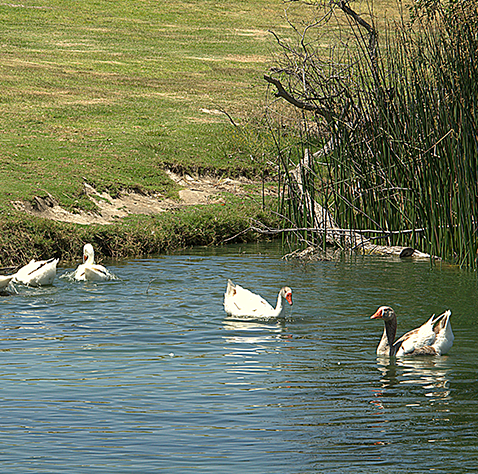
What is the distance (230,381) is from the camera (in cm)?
927

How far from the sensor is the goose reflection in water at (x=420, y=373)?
9.12 meters

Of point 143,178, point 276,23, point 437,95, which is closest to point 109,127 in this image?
point 143,178

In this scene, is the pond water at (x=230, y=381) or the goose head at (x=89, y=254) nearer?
the pond water at (x=230, y=381)

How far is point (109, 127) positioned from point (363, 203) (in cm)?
1548

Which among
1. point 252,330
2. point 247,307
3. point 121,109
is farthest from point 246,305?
point 121,109

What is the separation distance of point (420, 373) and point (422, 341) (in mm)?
735

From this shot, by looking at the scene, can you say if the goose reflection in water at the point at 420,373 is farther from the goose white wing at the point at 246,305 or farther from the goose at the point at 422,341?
the goose white wing at the point at 246,305

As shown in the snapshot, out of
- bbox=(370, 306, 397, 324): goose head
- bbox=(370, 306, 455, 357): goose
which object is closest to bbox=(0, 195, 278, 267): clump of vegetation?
bbox=(370, 306, 397, 324): goose head

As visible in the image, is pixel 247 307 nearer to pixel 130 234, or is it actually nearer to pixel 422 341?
pixel 422 341

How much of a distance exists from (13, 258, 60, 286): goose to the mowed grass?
15.9 ft

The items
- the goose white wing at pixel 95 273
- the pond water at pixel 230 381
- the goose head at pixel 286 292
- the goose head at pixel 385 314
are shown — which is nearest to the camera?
the pond water at pixel 230 381

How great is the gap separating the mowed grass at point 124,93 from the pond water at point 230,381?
6.95m

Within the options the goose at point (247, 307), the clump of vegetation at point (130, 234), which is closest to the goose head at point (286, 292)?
the goose at point (247, 307)

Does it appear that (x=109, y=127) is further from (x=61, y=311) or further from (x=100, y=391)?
(x=100, y=391)
